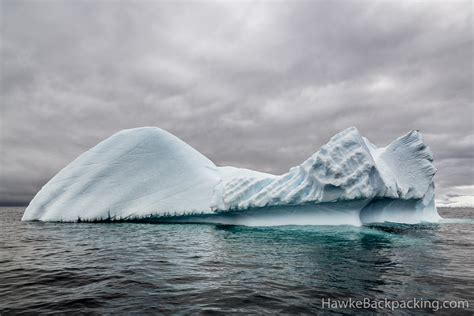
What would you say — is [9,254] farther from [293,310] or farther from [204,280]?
[293,310]

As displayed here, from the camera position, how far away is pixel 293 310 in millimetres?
4152

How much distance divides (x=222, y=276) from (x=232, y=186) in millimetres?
10389

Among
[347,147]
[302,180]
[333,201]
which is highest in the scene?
[347,147]

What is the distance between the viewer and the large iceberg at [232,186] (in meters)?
14.7

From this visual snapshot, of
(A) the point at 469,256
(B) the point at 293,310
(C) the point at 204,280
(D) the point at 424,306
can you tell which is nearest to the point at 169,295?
(C) the point at 204,280

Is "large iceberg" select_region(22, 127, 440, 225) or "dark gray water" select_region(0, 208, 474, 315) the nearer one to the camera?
"dark gray water" select_region(0, 208, 474, 315)

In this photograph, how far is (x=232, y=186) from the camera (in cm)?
1617

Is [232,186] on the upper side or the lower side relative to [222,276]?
upper

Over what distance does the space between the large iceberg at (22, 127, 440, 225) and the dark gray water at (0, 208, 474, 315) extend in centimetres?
530

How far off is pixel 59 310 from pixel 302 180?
13347 mm

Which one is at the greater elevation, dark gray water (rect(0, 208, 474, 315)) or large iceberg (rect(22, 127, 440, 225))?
large iceberg (rect(22, 127, 440, 225))

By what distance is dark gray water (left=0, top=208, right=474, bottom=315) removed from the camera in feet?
14.4

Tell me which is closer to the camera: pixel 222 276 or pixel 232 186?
pixel 222 276

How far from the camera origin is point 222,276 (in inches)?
229
